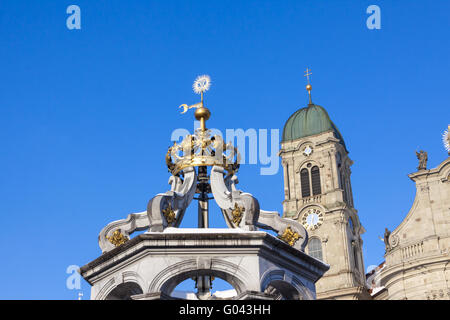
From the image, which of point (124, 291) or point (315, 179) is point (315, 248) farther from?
point (124, 291)

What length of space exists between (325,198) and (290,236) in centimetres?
6076

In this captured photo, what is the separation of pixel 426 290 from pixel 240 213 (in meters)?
35.4

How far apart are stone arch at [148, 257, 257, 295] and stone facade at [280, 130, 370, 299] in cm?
5752

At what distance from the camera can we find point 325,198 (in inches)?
2985

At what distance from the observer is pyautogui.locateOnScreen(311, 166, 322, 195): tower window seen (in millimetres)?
76919

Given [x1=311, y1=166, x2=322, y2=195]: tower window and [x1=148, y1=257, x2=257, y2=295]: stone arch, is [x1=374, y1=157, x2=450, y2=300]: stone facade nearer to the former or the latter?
[x1=311, y1=166, x2=322, y2=195]: tower window

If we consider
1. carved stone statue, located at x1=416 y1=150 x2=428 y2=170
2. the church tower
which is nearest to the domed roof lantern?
the church tower

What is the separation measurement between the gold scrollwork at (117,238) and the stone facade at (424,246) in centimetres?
3531

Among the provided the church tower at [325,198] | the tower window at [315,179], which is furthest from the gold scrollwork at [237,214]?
the tower window at [315,179]

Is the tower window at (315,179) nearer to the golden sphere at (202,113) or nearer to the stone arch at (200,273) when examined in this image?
the golden sphere at (202,113)

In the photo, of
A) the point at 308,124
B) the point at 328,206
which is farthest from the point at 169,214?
the point at 308,124

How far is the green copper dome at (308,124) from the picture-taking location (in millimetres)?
79438
